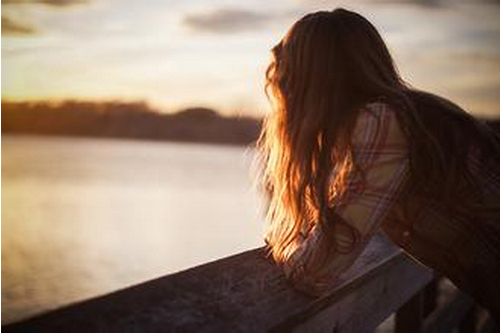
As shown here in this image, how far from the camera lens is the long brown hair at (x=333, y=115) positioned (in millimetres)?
1341

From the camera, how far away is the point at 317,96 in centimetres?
139

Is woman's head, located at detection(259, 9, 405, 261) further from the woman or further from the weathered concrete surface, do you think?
the weathered concrete surface

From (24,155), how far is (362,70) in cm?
5280

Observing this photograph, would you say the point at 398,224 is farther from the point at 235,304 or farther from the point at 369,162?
the point at 235,304

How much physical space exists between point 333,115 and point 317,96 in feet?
0.20

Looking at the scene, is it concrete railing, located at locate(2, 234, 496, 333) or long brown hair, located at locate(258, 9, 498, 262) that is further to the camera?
long brown hair, located at locate(258, 9, 498, 262)

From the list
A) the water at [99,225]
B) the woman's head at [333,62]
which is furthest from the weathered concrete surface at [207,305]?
the water at [99,225]

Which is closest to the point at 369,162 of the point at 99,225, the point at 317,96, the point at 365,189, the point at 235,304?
the point at 365,189

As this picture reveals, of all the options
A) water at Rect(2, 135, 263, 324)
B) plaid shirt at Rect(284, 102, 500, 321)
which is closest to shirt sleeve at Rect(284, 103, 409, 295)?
plaid shirt at Rect(284, 102, 500, 321)

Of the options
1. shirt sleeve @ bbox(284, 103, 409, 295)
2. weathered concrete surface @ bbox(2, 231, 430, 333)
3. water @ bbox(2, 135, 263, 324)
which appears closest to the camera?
weathered concrete surface @ bbox(2, 231, 430, 333)

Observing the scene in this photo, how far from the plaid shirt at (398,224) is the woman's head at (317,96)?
0.16 ft

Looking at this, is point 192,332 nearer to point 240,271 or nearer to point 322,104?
point 240,271

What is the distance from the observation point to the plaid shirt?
1270 millimetres

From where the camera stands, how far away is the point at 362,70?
140cm
